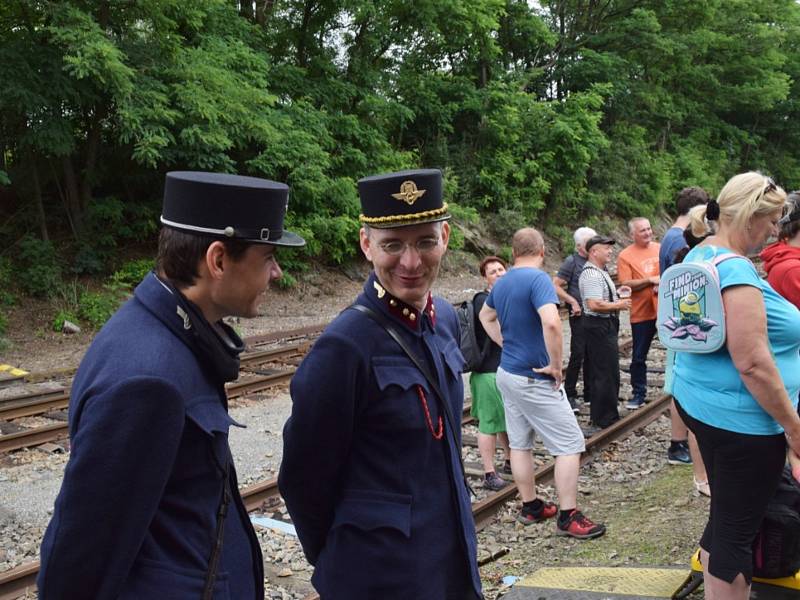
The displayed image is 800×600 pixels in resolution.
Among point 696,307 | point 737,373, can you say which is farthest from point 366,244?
point 737,373

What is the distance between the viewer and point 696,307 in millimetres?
3283

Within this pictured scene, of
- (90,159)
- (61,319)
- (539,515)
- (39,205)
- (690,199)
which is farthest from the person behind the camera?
(90,159)

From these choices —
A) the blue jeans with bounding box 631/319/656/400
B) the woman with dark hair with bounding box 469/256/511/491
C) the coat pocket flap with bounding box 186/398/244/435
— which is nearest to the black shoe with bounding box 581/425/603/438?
the blue jeans with bounding box 631/319/656/400

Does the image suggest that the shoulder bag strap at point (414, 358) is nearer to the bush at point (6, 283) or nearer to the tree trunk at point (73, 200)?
the bush at point (6, 283)

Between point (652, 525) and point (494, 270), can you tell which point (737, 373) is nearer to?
point (652, 525)

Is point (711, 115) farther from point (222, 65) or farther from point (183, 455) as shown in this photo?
point (183, 455)

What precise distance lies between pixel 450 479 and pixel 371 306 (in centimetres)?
63

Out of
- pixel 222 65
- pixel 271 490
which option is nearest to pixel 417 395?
pixel 271 490

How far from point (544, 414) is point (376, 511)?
3400 mm

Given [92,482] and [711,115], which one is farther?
[711,115]

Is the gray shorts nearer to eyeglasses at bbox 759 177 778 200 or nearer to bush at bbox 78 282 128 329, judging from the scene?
eyeglasses at bbox 759 177 778 200

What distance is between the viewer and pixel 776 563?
3.67 meters

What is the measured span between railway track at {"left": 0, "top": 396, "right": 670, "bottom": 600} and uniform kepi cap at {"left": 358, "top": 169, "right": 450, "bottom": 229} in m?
2.81

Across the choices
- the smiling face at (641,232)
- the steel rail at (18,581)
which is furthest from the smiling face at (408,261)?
the smiling face at (641,232)
